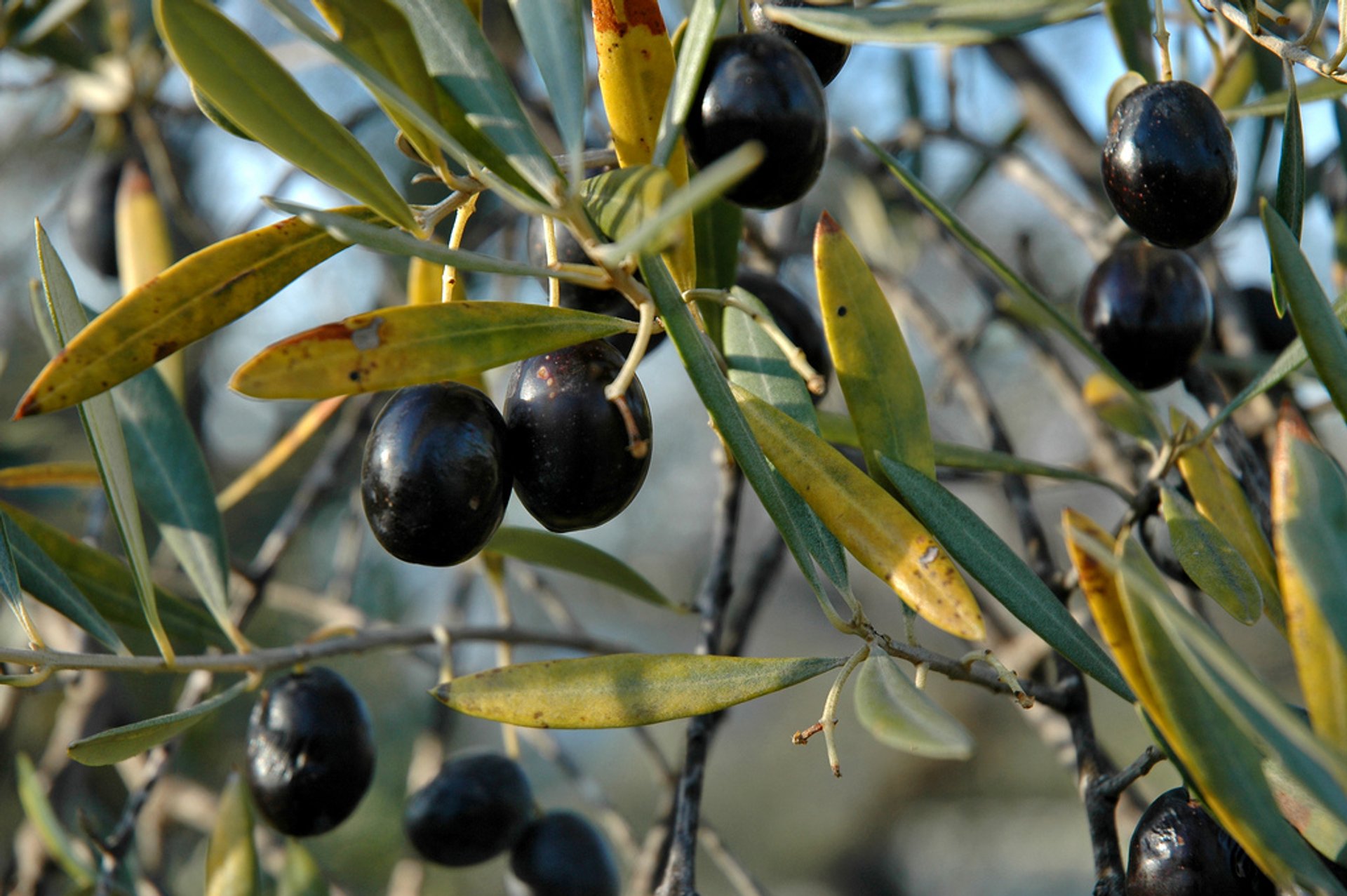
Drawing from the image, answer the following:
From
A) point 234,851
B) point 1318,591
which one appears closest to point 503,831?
point 234,851

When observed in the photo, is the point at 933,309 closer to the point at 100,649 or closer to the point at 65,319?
the point at 65,319

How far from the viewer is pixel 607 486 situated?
26.9 inches

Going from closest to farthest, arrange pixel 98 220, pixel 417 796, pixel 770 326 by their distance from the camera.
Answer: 1. pixel 770 326
2. pixel 417 796
3. pixel 98 220

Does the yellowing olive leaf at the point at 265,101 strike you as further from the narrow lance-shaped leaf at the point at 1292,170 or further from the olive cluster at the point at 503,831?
the olive cluster at the point at 503,831

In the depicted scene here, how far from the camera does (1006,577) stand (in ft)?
2.29

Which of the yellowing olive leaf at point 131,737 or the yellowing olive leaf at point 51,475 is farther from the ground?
the yellowing olive leaf at point 51,475

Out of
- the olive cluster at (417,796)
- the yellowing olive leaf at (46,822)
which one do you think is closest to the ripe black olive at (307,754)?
the olive cluster at (417,796)

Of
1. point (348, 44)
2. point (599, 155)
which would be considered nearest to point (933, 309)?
point (599, 155)

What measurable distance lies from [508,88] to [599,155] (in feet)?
0.33

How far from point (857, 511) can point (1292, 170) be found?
40cm

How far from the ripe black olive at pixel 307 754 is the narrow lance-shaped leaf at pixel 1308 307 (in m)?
0.88

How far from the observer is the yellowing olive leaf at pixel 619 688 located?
0.67 meters

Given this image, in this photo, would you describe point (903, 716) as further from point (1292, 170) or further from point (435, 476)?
point (1292, 170)

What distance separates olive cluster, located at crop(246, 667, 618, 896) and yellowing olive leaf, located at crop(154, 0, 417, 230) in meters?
0.57
